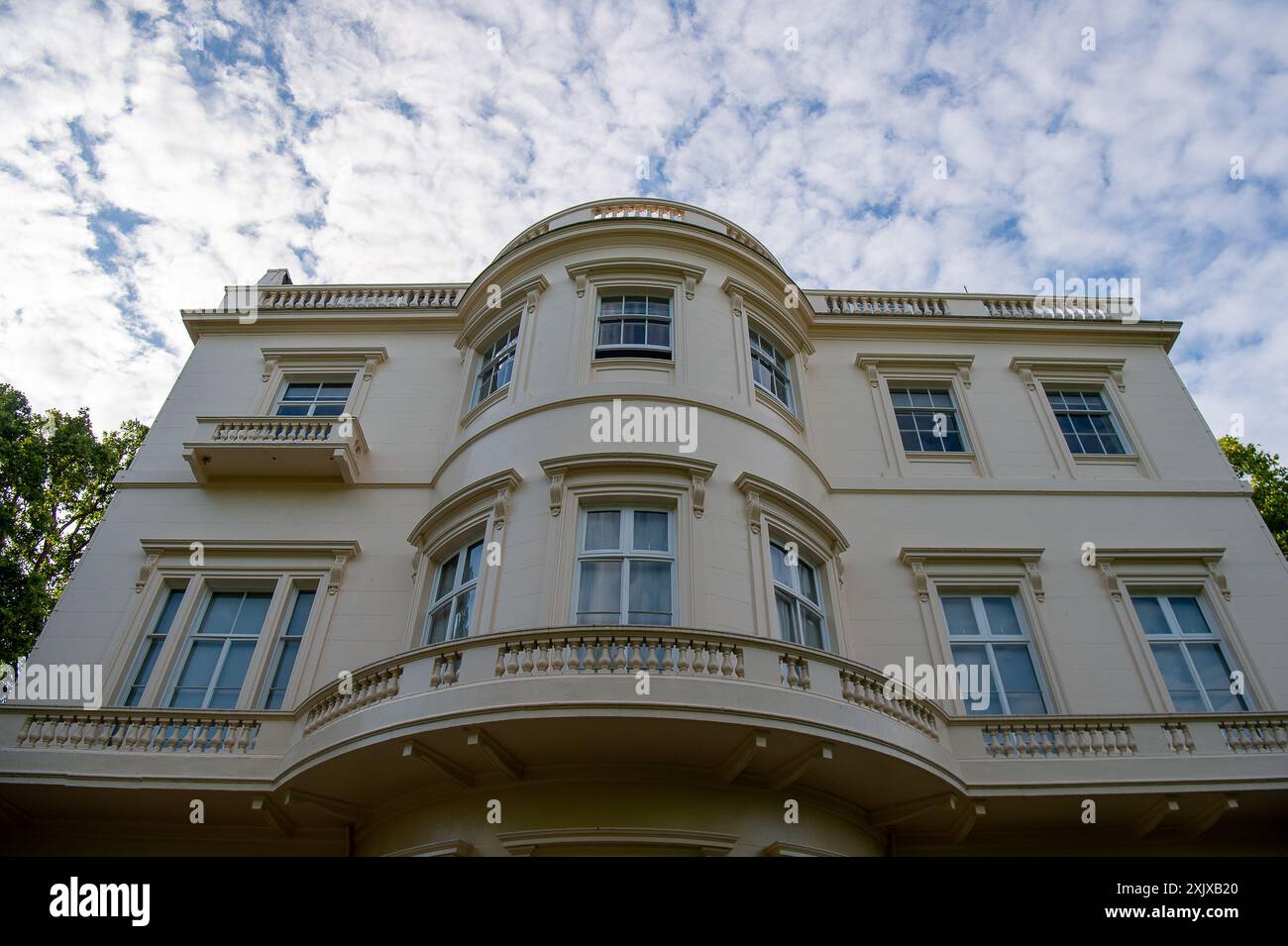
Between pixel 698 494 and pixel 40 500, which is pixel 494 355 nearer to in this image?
pixel 698 494

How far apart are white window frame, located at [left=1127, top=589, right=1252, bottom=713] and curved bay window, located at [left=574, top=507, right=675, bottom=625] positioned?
23.9 ft

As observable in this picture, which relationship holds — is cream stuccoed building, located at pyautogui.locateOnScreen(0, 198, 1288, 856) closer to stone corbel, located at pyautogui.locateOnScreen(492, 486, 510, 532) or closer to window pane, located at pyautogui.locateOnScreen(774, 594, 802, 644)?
stone corbel, located at pyautogui.locateOnScreen(492, 486, 510, 532)

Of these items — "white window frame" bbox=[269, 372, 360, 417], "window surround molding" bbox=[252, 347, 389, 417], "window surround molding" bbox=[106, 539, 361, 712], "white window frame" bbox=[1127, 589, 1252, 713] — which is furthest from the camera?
"window surround molding" bbox=[252, 347, 389, 417]

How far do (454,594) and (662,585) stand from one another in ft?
9.92

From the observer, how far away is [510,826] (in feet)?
26.5

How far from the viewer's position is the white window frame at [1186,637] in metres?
10.9

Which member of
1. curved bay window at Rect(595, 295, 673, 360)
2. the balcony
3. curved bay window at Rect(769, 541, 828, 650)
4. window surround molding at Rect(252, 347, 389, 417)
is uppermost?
window surround molding at Rect(252, 347, 389, 417)

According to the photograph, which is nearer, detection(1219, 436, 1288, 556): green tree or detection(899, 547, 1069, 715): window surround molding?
detection(899, 547, 1069, 715): window surround molding

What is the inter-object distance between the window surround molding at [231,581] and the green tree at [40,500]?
698 centimetres

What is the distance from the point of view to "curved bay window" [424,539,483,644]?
10383 mm

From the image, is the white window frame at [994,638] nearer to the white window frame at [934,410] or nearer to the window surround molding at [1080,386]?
the white window frame at [934,410]

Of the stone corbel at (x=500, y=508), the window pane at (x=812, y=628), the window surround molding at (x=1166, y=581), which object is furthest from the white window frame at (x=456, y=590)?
the window surround molding at (x=1166, y=581)

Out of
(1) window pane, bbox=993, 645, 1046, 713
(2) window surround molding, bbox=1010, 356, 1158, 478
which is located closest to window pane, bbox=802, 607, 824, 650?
(1) window pane, bbox=993, 645, 1046, 713
